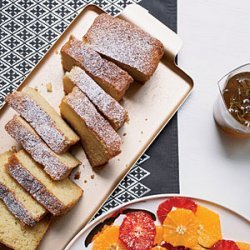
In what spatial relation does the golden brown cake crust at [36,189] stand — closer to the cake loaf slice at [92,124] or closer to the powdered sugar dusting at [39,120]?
the powdered sugar dusting at [39,120]

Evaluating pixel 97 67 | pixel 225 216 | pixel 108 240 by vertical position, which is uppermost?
pixel 97 67

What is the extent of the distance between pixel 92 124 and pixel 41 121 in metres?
0.19

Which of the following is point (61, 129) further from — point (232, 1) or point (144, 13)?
point (232, 1)

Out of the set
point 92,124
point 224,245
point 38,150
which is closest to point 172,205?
point 224,245

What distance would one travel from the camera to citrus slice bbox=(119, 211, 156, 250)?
240 cm

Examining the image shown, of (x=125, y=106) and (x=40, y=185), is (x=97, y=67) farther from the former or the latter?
(x=40, y=185)

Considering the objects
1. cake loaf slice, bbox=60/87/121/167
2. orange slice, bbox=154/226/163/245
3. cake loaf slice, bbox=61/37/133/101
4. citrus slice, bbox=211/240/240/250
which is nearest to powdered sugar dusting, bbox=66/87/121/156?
cake loaf slice, bbox=60/87/121/167

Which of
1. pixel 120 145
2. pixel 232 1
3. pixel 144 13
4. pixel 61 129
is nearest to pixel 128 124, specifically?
pixel 120 145

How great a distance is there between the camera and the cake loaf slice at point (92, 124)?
246cm

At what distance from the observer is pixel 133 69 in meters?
2.55

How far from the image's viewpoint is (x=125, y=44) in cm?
256

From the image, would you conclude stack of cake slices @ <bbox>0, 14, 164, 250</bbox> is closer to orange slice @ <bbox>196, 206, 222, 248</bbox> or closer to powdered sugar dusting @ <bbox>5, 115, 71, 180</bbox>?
powdered sugar dusting @ <bbox>5, 115, 71, 180</bbox>

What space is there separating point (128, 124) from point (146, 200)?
31cm

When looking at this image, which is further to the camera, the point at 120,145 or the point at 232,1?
the point at 232,1
